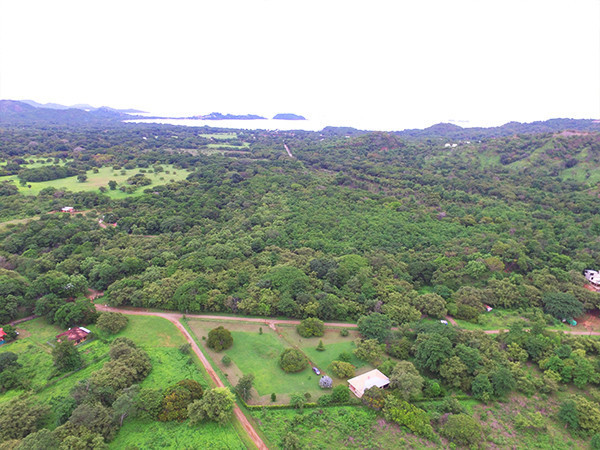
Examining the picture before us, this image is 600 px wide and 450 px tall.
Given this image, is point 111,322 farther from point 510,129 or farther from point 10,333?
point 510,129

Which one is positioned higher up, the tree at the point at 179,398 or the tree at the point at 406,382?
the tree at the point at 406,382

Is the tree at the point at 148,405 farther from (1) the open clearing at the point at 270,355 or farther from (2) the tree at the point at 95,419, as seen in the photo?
(1) the open clearing at the point at 270,355

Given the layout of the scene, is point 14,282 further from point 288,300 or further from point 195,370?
point 288,300

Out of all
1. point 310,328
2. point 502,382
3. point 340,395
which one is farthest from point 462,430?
point 310,328

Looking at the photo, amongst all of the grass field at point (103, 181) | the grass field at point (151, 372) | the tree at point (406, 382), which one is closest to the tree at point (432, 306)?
the tree at point (406, 382)

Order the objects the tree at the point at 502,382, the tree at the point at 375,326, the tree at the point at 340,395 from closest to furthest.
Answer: the tree at the point at 340,395
the tree at the point at 502,382
the tree at the point at 375,326

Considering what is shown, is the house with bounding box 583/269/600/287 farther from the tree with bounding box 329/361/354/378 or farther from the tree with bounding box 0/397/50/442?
the tree with bounding box 0/397/50/442

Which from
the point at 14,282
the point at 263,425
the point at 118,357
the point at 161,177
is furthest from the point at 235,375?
the point at 161,177
